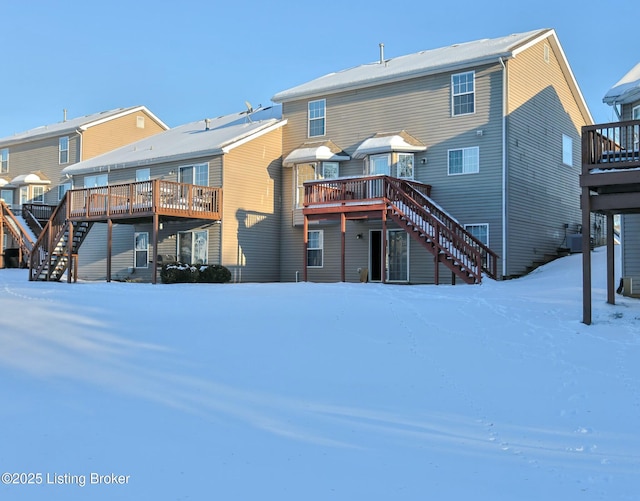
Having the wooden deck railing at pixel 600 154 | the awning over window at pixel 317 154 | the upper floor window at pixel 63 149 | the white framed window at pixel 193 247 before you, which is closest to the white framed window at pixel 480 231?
the awning over window at pixel 317 154

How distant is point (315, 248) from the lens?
83.6 feet

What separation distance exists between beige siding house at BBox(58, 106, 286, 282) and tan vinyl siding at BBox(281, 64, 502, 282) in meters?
1.15

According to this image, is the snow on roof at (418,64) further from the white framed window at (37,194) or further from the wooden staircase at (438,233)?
the white framed window at (37,194)

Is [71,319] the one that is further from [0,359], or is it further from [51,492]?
[51,492]

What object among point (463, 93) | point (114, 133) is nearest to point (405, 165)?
point (463, 93)

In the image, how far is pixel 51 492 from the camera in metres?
5.03

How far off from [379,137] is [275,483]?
19482mm

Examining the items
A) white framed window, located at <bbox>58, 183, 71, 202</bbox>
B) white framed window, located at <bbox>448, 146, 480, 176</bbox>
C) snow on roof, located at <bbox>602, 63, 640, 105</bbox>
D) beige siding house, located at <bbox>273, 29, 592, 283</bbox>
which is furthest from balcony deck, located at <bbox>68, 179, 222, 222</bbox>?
snow on roof, located at <bbox>602, 63, 640, 105</bbox>

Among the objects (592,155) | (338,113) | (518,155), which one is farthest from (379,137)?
(592,155)

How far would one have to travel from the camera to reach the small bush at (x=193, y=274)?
22.8 metres

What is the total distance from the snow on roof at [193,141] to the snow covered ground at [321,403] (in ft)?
42.7

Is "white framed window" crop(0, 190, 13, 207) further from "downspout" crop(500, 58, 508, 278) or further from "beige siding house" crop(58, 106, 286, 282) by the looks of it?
"downspout" crop(500, 58, 508, 278)

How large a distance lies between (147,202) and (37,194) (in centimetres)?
1789

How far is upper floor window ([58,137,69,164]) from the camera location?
3681 cm
